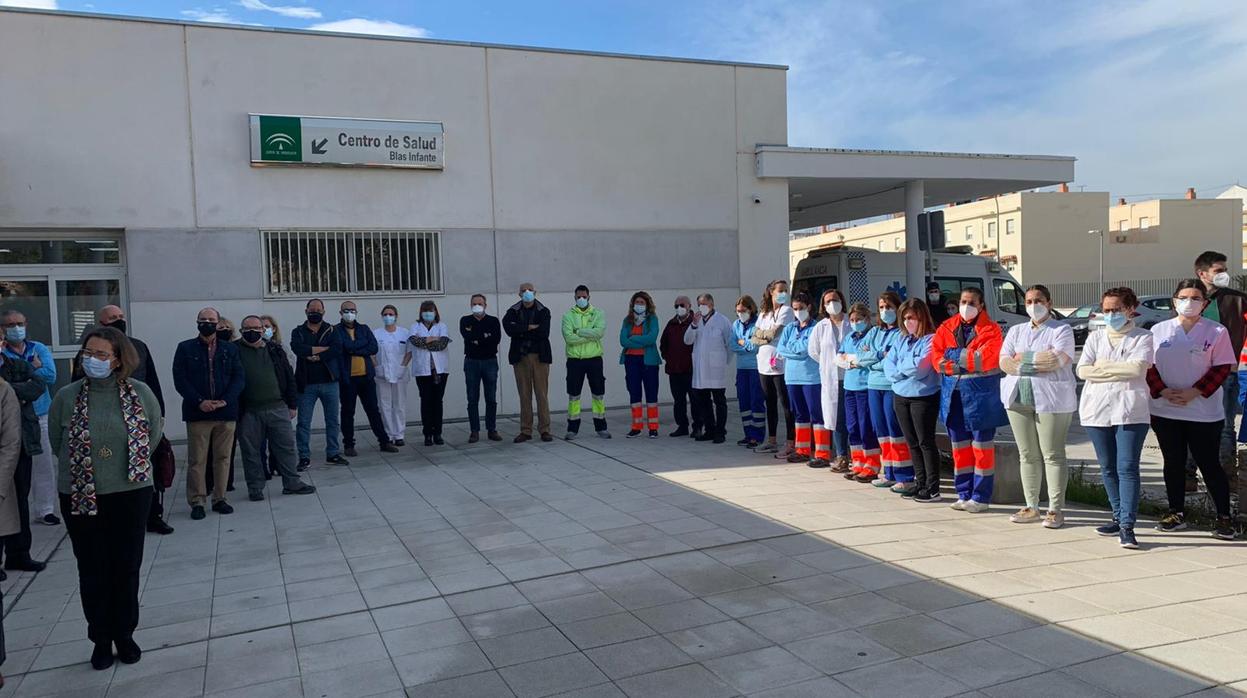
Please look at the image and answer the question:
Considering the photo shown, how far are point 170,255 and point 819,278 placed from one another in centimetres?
1071

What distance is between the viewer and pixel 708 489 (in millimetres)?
8312

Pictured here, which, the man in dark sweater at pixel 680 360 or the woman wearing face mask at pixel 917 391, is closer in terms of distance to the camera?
Answer: the woman wearing face mask at pixel 917 391

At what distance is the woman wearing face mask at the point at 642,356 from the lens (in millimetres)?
11602

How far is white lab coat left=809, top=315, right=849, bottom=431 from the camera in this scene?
896 centimetres

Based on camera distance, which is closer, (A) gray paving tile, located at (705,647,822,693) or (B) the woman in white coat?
(A) gray paving tile, located at (705,647,822,693)

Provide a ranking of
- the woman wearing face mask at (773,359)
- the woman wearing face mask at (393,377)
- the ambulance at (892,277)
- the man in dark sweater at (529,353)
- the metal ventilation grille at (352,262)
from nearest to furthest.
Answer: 1. the woman wearing face mask at (773,359)
2. the woman wearing face mask at (393,377)
3. the man in dark sweater at (529,353)
4. the metal ventilation grille at (352,262)
5. the ambulance at (892,277)

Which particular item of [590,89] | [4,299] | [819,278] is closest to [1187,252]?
[819,278]

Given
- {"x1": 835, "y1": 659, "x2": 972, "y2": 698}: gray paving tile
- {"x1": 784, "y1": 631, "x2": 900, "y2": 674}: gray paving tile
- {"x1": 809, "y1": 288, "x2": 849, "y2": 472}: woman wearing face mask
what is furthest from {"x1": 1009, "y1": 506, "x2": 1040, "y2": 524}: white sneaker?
{"x1": 835, "y1": 659, "x2": 972, "y2": 698}: gray paving tile

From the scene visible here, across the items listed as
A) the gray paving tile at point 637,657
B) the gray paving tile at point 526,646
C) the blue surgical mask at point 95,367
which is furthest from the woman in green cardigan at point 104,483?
the gray paving tile at point 637,657

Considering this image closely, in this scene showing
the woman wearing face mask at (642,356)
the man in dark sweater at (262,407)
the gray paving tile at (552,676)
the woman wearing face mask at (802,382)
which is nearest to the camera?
the gray paving tile at (552,676)

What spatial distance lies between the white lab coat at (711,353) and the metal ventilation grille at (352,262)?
4.37 meters

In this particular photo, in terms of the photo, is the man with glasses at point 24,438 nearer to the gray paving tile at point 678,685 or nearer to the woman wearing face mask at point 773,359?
the gray paving tile at point 678,685

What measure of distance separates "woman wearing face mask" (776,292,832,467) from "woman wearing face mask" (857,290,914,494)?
1.05 meters

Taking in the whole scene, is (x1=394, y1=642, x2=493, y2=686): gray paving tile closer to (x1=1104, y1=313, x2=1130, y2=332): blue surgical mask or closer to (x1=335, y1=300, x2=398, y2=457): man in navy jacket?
(x1=1104, y1=313, x2=1130, y2=332): blue surgical mask
